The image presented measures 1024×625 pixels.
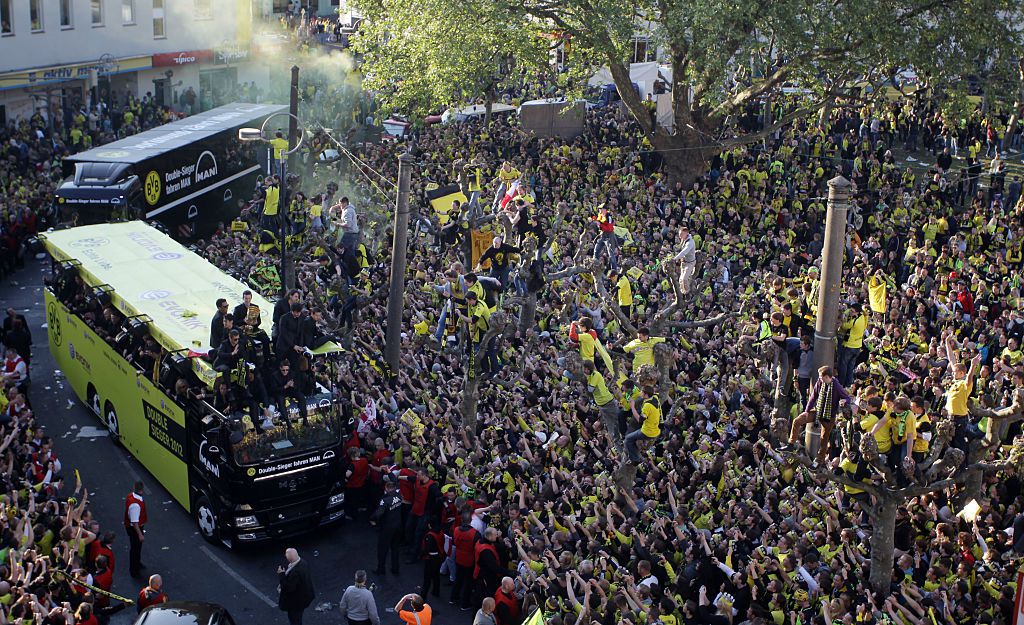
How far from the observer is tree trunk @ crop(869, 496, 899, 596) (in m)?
13.8

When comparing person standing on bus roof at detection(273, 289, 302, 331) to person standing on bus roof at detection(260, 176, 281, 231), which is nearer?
person standing on bus roof at detection(273, 289, 302, 331)

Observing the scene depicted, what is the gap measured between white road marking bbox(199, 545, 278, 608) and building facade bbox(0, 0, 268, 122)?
26.0m

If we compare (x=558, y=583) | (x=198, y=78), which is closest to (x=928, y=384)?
(x=558, y=583)

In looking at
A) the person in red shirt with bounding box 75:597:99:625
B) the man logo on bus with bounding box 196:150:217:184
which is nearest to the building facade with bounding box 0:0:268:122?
the man logo on bus with bounding box 196:150:217:184

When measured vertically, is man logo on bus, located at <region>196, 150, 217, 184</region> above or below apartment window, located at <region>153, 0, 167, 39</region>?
below

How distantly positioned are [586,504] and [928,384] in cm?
548

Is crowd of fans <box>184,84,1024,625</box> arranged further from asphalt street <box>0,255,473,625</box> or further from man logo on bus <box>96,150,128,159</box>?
man logo on bus <box>96,150,128,159</box>

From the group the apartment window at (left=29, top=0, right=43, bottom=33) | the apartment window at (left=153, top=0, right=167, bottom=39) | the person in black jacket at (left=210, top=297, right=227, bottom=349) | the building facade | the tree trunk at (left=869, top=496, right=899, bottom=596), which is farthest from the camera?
the apartment window at (left=153, top=0, right=167, bottom=39)

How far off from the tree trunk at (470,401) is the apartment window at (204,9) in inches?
1386

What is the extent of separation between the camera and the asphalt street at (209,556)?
55.2 feet

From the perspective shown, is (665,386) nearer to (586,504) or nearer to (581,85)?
(586,504)

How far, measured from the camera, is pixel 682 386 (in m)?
19.6

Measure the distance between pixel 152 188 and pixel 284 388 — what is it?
473 inches

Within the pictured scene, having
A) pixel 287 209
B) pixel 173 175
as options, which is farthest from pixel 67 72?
pixel 287 209
